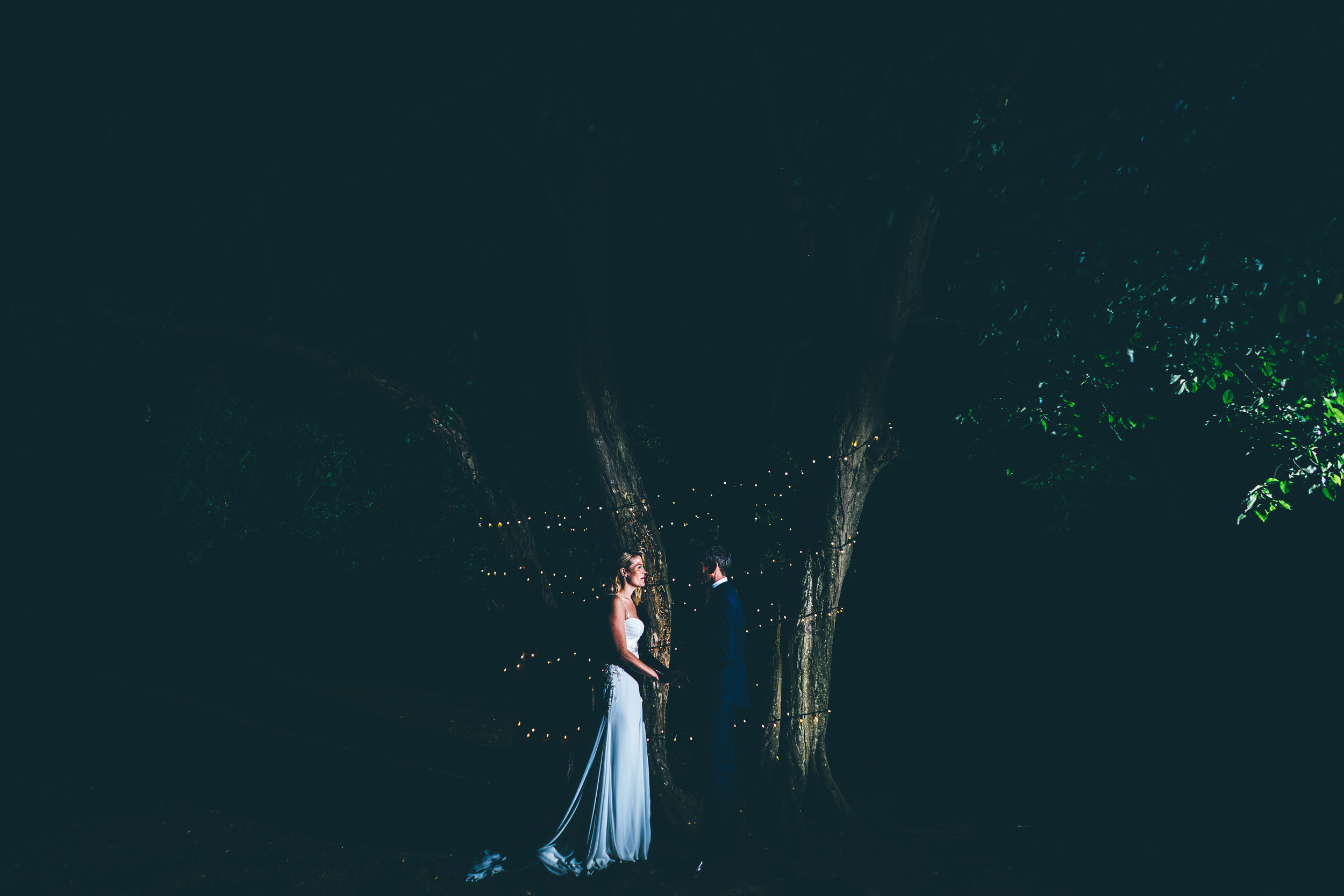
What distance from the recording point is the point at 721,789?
5.76m

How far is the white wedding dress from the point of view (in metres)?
5.55

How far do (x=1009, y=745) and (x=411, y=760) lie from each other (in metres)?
7.27

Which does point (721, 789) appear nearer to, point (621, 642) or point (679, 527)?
point (621, 642)

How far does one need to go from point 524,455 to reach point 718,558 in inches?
201

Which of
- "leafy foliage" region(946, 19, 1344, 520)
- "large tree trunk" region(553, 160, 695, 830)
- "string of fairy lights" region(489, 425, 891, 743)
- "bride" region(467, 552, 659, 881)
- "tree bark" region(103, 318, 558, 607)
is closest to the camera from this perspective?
"bride" region(467, 552, 659, 881)

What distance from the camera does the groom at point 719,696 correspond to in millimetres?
5684

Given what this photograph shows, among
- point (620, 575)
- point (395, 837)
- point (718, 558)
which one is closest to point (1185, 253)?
point (718, 558)

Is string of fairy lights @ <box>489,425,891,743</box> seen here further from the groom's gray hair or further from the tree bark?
the groom's gray hair

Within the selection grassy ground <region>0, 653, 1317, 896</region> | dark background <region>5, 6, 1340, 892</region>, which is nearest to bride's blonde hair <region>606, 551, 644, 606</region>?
dark background <region>5, 6, 1340, 892</region>

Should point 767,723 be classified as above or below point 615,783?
above

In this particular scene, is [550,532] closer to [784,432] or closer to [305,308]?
[784,432]

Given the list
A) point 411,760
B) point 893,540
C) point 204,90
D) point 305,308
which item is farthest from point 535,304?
point 893,540

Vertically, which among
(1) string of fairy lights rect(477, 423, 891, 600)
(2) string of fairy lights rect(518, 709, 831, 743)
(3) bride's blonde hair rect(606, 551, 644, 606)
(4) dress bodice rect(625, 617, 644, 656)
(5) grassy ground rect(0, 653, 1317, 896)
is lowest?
(5) grassy ground rect(0, 653, 1317, 896)

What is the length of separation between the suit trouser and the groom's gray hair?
3.09ft
